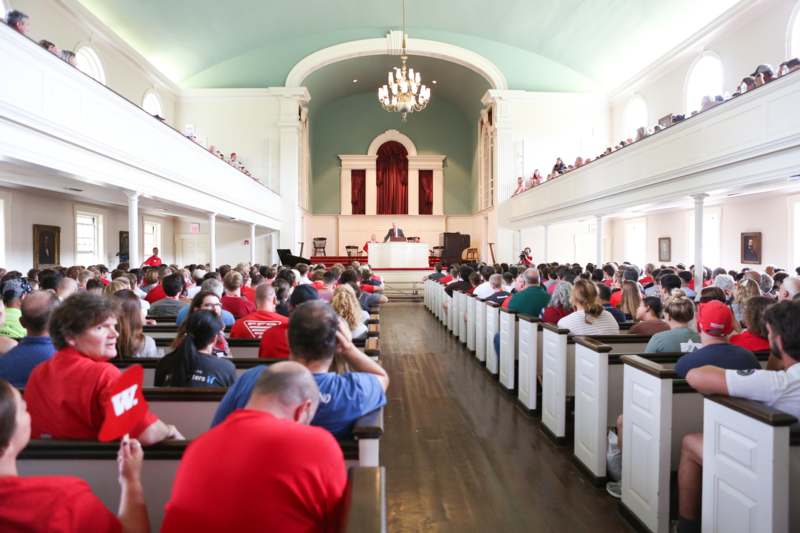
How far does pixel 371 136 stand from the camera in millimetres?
22922

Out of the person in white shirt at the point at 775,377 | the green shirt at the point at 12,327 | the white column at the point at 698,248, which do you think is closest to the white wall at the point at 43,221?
the green shirt at the point at 12,327

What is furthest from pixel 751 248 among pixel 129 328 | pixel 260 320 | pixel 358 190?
pixel 358 190

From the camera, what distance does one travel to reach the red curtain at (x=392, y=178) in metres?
22.8

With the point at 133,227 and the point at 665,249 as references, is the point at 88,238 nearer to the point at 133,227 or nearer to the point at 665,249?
the point at 133,227

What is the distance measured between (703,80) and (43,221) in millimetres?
15136

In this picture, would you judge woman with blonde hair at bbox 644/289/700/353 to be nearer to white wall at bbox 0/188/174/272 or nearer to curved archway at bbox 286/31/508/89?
white wall at bbox 0/188/174/272

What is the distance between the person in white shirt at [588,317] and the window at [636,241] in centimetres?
1256

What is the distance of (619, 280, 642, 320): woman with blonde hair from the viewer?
5.23 m

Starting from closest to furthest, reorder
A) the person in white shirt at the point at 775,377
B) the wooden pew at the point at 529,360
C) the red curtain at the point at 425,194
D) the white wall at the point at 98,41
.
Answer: the person in white shirt at the point at 775,377 < the wooden pew at the point at 529,360 < the white wall at the point at 98,41 < the red curtain at the point at 425,194

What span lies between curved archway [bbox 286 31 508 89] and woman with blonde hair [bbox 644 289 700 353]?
1570 cm

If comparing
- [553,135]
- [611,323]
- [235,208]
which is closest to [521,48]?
[553,135]

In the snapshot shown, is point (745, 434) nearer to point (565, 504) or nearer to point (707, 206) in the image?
point (565, 504)

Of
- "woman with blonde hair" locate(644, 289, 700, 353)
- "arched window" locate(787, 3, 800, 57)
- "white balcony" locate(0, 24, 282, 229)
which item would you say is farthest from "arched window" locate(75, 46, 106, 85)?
"arched window" locate(787, 3, 800, 57)

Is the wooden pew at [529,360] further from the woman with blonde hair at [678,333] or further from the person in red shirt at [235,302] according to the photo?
the person in red shirt at [235,302]
